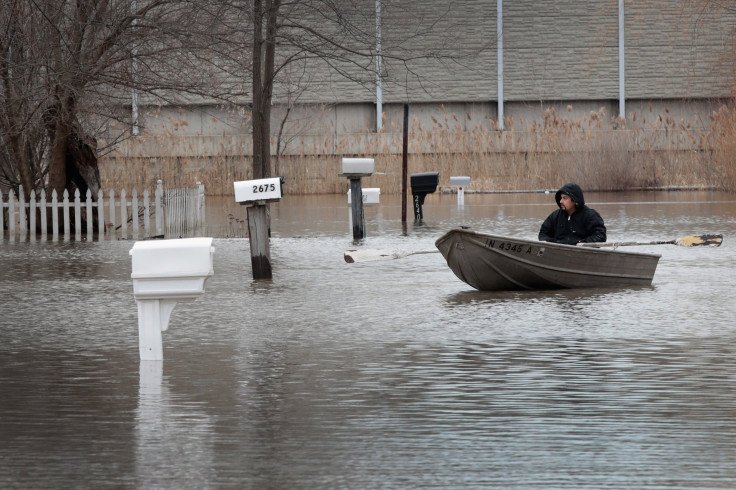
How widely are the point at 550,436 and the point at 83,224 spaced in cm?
1812

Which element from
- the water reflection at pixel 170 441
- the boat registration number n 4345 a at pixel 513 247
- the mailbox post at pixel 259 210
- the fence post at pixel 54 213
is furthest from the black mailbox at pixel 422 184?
the water reflection at pixel 170 441

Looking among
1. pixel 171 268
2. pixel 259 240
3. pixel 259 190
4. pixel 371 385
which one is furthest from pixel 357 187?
pixel 371 385

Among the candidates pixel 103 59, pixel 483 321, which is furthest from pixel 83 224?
pixel 483 321

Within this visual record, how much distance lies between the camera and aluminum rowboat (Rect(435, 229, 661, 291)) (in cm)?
1288

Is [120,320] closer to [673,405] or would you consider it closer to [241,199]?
[241,199]

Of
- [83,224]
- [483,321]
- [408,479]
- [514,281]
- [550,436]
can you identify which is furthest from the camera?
[83,224]

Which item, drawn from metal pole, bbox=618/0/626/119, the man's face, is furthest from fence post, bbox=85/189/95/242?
metal pole, bbox=618/0/626/119

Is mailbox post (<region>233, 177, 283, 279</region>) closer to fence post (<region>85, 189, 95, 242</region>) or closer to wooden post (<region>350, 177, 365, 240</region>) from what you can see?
wooden post (<region>350, 177, 365, 240</region>)

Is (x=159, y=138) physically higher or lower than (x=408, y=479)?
higher

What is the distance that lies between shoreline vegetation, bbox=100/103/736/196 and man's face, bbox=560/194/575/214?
26.4m

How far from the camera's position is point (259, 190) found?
13.6 meters

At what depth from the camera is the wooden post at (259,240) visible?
14.3 meters

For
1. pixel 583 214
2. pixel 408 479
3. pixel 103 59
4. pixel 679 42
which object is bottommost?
pixel 408 479

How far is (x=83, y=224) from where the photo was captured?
76.4ft
